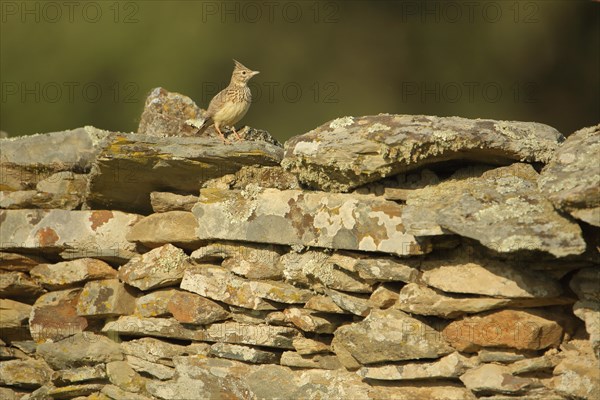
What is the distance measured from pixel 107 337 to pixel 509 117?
1029 centimetres

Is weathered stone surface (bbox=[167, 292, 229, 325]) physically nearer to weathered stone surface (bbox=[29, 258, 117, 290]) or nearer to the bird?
weathered stone surface (bbox=[29, 258, 117, 290])

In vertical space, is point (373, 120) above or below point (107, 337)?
above

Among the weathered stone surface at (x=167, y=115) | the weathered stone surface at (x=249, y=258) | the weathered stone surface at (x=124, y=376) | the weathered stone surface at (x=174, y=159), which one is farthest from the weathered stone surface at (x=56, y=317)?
the weathered stone surface at (x=167, y=115)

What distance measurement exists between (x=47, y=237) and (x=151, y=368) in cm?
133

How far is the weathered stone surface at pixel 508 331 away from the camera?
4.56 metres

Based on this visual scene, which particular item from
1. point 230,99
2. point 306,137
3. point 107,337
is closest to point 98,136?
point 230,99

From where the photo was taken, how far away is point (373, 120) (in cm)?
515

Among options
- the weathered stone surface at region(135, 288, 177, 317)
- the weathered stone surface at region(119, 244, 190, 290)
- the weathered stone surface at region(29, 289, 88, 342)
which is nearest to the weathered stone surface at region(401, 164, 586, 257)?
the weathered stone surface at region(119, 244, 190, 290)

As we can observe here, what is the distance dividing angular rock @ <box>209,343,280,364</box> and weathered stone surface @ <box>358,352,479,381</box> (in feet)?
2.28

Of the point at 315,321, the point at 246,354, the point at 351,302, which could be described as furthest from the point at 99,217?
the point at 351,302

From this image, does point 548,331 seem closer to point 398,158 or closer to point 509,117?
point 398,158

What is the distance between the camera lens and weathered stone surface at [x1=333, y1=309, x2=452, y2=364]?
4.78 meters

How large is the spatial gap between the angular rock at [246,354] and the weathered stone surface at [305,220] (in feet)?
2.17

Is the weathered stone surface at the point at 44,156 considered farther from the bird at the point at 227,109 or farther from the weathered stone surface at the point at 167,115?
the bird at the point at 227,109
